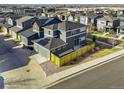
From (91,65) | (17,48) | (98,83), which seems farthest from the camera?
(17,48)

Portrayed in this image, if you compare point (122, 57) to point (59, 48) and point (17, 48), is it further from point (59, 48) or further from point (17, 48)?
point (17, 48)

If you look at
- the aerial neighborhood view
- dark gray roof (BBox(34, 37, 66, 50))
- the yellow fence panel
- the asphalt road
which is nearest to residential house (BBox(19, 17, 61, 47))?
the aerial neighborhood view

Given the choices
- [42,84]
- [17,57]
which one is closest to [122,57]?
[42,84]

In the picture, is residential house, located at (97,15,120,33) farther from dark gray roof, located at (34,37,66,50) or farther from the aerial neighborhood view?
dark gray roof, located at (34,37,66,50)

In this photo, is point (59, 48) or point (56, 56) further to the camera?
point (59, 48)

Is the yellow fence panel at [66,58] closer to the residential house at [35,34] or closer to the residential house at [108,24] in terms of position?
the residential house at [35,34]

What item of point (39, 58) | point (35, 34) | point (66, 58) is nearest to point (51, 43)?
point (39, 58)

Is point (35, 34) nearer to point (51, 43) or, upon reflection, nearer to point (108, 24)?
point (51, 43)
